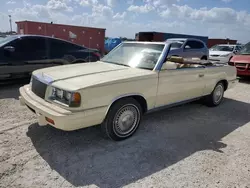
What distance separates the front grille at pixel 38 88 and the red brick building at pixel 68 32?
12580 millimetres

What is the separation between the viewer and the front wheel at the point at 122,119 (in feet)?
10.3

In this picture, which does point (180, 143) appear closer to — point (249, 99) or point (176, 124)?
point (176, 124)

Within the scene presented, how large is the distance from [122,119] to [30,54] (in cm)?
405

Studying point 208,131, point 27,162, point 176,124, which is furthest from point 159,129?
point 27,162

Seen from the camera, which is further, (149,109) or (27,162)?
(149,109)

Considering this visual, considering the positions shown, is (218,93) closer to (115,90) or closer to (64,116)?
(115,90)

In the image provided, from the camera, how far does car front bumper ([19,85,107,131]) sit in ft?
8.77

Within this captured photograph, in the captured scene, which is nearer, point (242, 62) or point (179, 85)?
point (179, 85)

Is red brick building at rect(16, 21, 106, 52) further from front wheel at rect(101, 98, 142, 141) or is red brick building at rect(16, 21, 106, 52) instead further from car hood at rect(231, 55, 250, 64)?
front wheel at rect(101, 98, 142, 141)

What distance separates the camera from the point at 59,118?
2.65m

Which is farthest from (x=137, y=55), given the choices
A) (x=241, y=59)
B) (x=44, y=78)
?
(x=241, y=59)

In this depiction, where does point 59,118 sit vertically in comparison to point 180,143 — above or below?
above

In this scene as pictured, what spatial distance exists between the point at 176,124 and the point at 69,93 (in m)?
2.32

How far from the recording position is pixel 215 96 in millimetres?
5375
